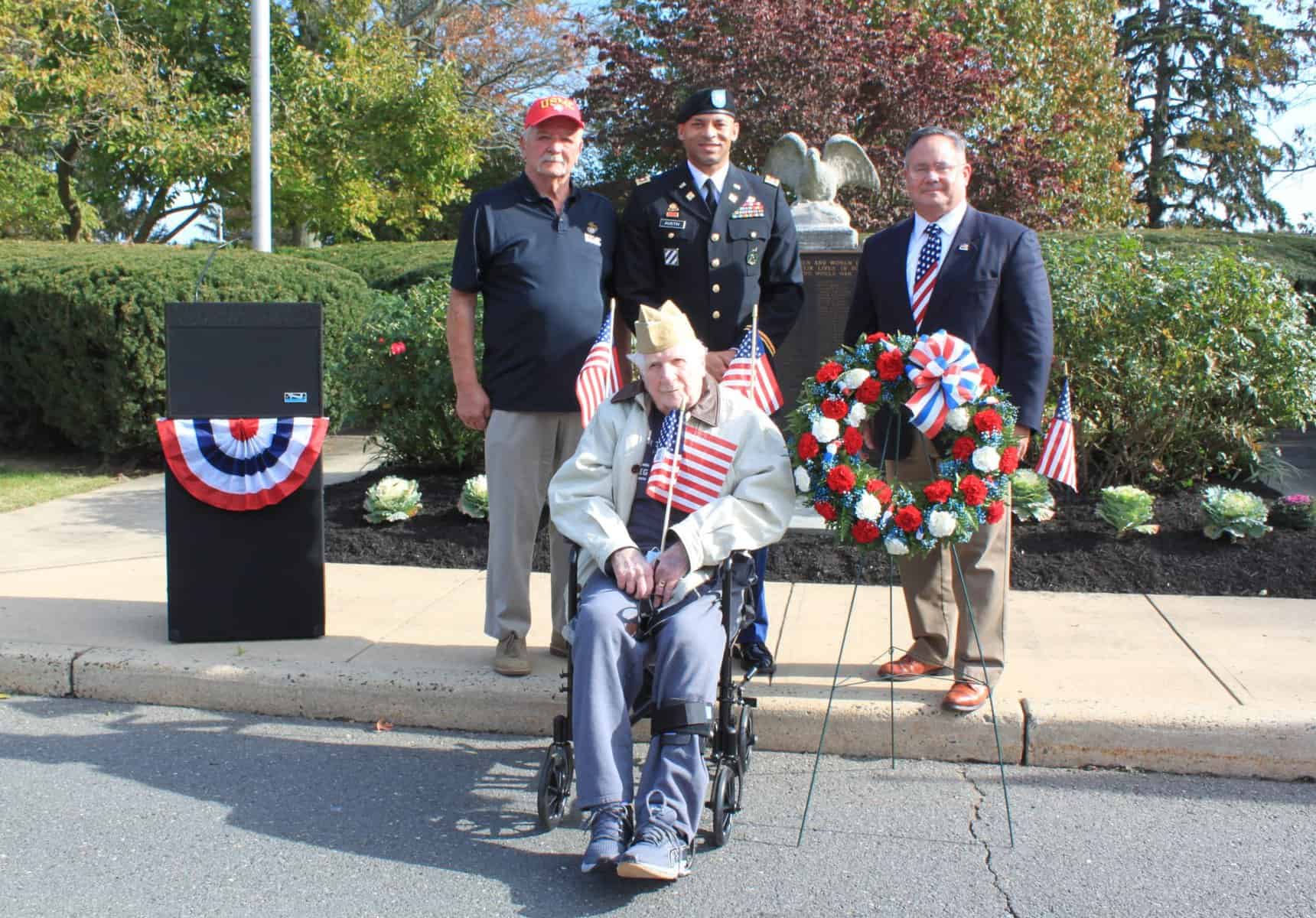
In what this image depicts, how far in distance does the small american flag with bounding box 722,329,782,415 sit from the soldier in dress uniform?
8.4 inches

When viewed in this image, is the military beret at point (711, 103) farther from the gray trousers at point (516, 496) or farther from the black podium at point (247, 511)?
the black podium at point (247, 511)

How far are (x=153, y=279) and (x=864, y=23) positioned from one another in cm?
1141

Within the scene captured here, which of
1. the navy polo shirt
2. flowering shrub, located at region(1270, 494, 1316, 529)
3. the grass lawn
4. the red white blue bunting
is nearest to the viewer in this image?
the navy polo shirt

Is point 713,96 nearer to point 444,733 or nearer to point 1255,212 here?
point 444,733

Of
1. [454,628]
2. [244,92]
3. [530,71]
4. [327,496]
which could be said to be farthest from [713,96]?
[530,71]

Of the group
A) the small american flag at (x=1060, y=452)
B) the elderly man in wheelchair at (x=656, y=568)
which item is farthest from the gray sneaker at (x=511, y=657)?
the small american flag at (x=1060, y=452)

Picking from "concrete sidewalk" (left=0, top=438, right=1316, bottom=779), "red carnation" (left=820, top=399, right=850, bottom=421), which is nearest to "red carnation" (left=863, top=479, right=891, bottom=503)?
"red carnation" (left=820, top=399, right=850, bottom=421)

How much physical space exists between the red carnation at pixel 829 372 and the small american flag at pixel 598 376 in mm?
745

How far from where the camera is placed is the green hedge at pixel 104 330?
8.62m

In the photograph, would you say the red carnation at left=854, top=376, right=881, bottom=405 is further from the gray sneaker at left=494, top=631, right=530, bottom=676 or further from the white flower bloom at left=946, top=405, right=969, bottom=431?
the gray sneaker at left=494, top=631, right=530, bottom=676

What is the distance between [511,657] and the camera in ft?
14.6

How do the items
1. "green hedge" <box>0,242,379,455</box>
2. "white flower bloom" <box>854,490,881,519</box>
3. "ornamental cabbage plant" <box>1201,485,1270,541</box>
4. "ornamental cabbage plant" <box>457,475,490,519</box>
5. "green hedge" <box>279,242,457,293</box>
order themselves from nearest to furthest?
"white flower bloom" <box>854,490,881,519</box>
"ornamental cabbage plant" <box>1201,485,1270,541</box>
"ornamental cabbage plant" <box>457,475,490,519</box>
"green hedge" <box>0,242,379,455</box>
"green hedge" <box>279,242,457,293</box>

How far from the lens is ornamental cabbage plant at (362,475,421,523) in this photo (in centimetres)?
676

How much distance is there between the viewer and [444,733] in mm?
4285
